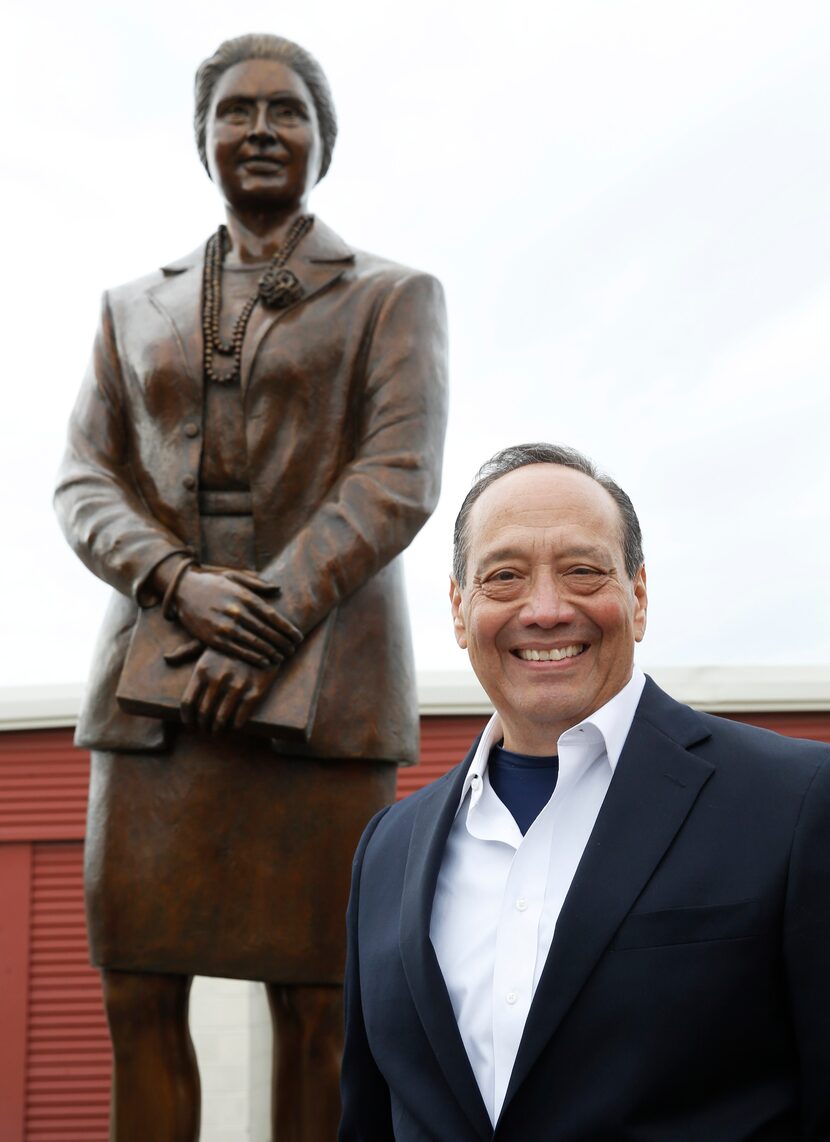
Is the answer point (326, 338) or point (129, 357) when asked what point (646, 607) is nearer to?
point (326, 338)

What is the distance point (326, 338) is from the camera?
324 cm

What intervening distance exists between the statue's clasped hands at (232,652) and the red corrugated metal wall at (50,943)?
3430 millimetres

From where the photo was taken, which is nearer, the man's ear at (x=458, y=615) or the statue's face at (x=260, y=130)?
the man's ear at (x=458, y=615)

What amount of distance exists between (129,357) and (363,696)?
3.21 feet

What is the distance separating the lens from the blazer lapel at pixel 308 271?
128 inches

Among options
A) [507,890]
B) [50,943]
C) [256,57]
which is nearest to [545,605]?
[507,890]

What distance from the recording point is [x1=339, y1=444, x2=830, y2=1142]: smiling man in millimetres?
1486

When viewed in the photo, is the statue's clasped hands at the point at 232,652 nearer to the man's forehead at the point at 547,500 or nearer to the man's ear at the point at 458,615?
the man's ear at the point at 458,615

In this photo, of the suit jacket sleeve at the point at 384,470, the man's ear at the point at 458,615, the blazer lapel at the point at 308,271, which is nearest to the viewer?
the man's ear at the point at 458,615

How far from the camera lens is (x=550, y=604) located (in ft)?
5.88

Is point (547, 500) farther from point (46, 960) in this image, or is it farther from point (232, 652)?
point (46, 960)

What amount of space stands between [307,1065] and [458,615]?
1444 mm

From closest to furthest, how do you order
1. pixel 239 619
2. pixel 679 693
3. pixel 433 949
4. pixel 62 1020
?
pixel 433 949, pixel 239 619, pixel 62 1020, pixel 679 693

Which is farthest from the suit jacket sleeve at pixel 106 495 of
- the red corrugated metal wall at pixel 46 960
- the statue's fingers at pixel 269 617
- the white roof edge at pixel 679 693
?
the red corrugated metal wall at pixel 46 960
